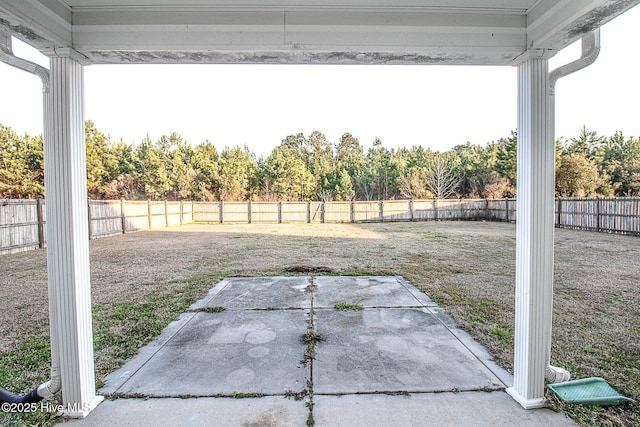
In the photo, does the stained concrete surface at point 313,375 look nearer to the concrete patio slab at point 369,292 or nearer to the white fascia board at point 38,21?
the concrete patio slab at point 369,292

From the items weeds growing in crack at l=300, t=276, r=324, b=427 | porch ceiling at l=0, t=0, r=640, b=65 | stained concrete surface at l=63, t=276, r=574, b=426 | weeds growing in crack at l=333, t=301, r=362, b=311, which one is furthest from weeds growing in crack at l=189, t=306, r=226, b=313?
porch ceiling at l=0, t=0, r=640, b=65

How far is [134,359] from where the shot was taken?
8.45ft

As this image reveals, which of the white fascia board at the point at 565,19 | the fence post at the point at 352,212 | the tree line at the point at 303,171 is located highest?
the tree line at the point at 303,171

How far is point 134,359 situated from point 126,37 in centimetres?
231

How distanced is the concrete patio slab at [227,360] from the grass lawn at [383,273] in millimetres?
344

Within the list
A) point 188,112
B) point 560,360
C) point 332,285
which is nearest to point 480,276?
point 332,285

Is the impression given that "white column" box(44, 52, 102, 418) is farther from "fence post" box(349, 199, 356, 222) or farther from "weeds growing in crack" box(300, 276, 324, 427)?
"fence post" box(349, 199, 356, 222)

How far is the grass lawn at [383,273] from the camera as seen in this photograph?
248 cm

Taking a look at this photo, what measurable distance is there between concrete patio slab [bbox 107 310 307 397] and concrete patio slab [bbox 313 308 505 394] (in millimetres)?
248

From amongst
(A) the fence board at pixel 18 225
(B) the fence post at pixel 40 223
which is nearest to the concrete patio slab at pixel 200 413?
(A) the fence board at pixel 18 225

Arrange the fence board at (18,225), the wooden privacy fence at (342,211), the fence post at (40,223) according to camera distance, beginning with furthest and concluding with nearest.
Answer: the wooden privacy fence at (342,211)
the fence post at (40,223)
the fence board at (18,225)

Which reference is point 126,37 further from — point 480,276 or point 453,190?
point 453,190

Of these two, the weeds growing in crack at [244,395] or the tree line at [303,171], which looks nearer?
the weeds growing in crack at [244,395]

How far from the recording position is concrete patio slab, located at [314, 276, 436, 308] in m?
3.97
